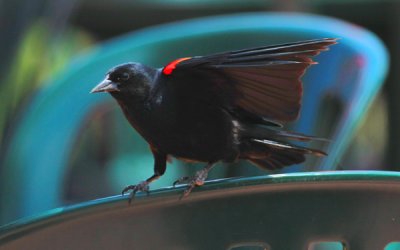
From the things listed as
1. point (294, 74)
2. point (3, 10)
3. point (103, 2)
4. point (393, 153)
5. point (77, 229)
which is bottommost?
point (393, 153)

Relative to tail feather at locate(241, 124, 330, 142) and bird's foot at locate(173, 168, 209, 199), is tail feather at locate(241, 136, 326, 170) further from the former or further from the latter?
bird's foot at locate(173, 168, 209, 199)

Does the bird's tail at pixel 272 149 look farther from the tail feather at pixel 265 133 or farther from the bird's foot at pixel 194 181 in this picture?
the bird's foot at pixel 194 181

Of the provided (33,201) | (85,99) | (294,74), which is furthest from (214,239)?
(85,99)

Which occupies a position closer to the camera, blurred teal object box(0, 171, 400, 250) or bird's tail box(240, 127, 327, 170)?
blurred teal object box(0, 171, 400, 250)

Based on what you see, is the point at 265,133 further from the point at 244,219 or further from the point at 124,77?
the point at 244,219

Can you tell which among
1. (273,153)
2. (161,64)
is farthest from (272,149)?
(161,64)

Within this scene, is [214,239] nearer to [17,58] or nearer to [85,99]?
[17,58]

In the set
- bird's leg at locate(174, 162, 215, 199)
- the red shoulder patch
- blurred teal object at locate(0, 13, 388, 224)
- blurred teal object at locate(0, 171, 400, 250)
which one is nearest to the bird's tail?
bird's leg at locate(174, 162, 215, 199)
